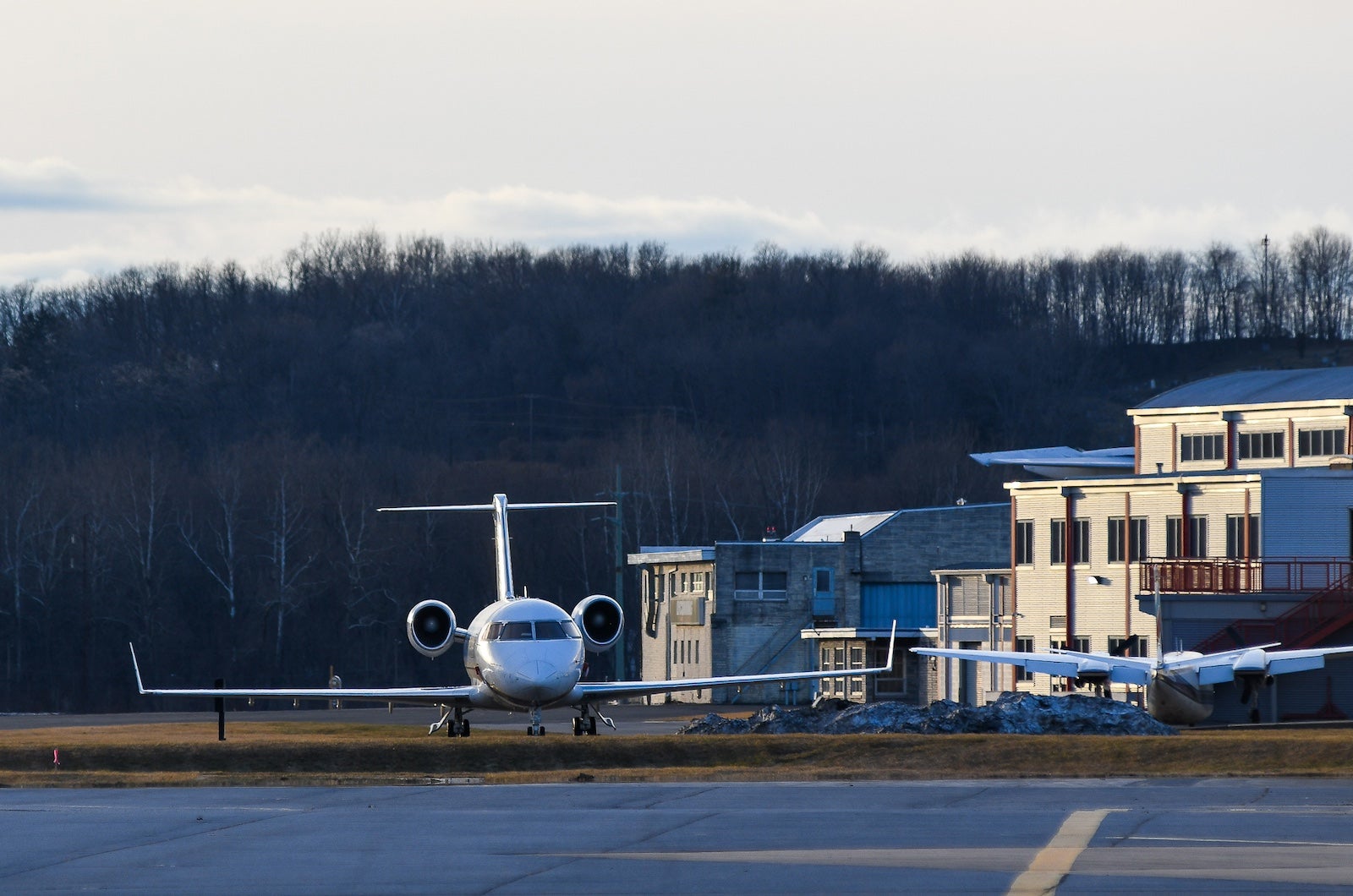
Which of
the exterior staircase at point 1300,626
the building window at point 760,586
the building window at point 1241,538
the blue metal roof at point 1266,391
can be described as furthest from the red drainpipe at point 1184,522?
the building window at point 760,586

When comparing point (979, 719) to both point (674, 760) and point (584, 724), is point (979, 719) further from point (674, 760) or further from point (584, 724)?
point (584, 724)

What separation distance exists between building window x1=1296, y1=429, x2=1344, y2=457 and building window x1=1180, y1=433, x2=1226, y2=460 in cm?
282

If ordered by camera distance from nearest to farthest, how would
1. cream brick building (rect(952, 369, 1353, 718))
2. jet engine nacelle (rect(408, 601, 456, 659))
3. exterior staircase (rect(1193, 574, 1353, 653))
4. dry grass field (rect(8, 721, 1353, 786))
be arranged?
1. dry grass field (rect(8, 721, 1353, 786))
2. jet engine nacelle (rect(408, 601, 456, 659))
3. exterior staircase (rect(1193, 574, 1353, 653))
4. cream brick building (rect(952, 369, 1353, 718))

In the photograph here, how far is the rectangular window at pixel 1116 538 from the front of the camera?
178 ft

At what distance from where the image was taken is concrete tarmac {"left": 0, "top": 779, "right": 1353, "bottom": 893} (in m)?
15.1

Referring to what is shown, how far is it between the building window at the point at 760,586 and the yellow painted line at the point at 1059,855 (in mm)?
55229

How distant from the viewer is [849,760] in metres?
29.6

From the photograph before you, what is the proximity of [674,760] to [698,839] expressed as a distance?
12466mm

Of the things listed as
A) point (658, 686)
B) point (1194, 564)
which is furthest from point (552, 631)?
point (1194, 564)

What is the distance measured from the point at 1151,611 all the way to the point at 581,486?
7691cm

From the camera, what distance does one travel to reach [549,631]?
125 feet

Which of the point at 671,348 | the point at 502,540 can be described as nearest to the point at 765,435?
the point at 671,348

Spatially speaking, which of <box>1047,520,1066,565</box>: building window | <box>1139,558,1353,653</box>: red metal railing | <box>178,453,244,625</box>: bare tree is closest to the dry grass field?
<box>1139,558,1353,653</box>: red metal railing

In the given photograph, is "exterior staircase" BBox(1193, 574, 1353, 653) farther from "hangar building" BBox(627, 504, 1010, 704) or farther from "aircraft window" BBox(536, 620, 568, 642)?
"hangar building" BBox(627, 504, 1010, 704)
